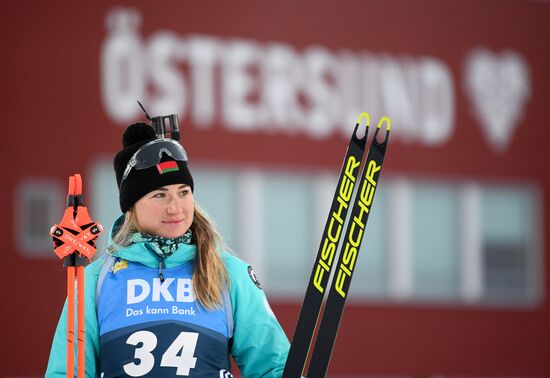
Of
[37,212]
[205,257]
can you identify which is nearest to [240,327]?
[205,257]

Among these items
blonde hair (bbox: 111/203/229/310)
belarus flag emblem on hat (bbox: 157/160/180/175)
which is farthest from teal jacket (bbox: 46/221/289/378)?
belarus flag emblem on hat (bbox: 157/160/180/175)

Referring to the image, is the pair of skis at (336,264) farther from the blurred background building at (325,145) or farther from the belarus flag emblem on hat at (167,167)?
the blurred background building at (325,145)

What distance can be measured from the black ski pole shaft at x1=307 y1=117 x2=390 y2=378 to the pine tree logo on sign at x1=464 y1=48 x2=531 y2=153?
12.8 meters

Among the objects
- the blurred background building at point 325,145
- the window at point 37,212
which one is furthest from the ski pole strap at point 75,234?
the window at point 37,212

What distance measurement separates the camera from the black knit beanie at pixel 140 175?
4305 mm

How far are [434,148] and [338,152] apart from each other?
158 cm

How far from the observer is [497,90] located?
680 inches

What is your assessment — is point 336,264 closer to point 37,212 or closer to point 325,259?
point 325,259

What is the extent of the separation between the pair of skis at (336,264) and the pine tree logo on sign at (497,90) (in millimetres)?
12771

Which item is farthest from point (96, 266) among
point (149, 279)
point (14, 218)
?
point (14, 218)

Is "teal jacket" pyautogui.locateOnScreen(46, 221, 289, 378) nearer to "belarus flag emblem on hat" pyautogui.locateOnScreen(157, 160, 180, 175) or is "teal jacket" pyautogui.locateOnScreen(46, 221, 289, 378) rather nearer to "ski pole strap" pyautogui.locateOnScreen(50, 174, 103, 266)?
"ski pole strap" pyautogui.locateOnScreen(50, 174, 103, 266)

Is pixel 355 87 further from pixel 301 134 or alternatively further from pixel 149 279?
pixel 149 279

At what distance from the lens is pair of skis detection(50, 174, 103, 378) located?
13.5 feet

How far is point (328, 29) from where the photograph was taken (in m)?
16.1
